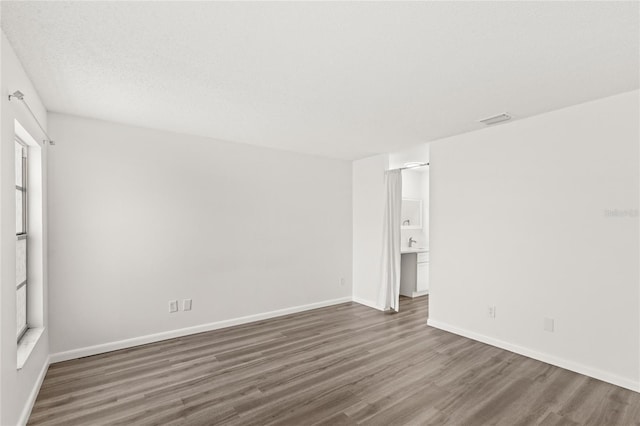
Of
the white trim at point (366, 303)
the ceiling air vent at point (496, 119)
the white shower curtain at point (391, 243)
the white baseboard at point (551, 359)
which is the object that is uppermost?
the ceiling air vent at point (496, 119)

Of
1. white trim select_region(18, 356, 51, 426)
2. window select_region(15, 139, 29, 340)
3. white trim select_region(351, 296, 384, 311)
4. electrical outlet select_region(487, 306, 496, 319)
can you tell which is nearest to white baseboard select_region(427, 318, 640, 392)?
electrical outlet select_region(487, 306, 496, 319)

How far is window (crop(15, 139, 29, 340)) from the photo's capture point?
98.5 inches

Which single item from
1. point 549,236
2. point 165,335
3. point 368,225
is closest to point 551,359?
point 549,236

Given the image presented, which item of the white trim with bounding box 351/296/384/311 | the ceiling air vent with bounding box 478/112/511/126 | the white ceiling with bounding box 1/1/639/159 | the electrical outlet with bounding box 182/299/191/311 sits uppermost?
the white ceiling with bounding box 1/1/639/159

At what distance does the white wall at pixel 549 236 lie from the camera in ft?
8.78

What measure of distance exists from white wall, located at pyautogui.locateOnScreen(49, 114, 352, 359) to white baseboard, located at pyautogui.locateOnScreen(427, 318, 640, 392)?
2138 mm

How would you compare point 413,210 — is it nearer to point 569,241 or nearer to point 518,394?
point 569,241

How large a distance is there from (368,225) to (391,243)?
570mm

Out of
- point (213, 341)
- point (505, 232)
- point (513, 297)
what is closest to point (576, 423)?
point (513, 297)

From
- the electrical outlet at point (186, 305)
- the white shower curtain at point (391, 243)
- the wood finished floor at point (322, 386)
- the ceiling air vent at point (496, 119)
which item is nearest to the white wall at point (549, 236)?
the ceiling air vent at point (496, 119)

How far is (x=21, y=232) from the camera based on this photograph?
102 inches

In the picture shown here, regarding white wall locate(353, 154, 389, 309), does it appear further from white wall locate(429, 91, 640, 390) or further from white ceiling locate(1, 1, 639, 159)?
white ceiling locate(1, 1, 639, 159)

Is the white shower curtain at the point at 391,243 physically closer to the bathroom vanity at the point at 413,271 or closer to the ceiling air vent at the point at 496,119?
the bathroom vanity at the point at 413,271

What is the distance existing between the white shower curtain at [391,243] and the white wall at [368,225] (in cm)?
13
